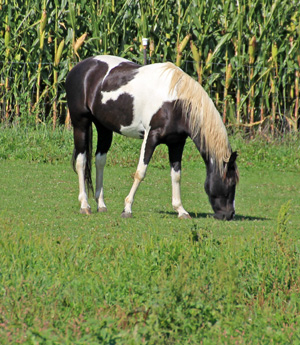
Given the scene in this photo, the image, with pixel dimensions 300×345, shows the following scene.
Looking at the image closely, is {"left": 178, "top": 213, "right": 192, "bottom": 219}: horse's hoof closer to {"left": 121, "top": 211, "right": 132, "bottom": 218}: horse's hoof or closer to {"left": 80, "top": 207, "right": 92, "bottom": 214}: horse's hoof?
{"left": 121, "top": 211, "right": 132, "bottom": 218}: horse's hoof

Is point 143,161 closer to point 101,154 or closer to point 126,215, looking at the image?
point 126,215

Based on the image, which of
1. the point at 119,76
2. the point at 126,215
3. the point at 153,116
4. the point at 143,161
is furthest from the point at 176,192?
the point at 119,76

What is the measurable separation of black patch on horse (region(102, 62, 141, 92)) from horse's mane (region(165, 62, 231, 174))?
26.8 inches

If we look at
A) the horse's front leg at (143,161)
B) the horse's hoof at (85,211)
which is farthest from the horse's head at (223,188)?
the horse's hoof at (85,211)

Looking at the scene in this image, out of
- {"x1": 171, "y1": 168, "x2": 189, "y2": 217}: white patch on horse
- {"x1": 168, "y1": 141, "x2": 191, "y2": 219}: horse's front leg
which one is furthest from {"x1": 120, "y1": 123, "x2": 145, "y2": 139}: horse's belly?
{"x1": 171, "y1": 168, "x2": 189, "y2": 217}: white patch on horse

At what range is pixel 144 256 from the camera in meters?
6.22

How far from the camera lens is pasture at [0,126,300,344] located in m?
4.61

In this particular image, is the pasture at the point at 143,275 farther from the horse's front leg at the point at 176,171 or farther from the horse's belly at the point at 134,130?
the horse's belly at the point at 134,130

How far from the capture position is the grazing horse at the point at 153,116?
28.3 ft

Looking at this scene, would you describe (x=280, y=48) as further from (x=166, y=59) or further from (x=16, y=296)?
(x=16, y=296)

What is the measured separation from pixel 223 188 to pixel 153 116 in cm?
128

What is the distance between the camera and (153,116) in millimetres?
8719

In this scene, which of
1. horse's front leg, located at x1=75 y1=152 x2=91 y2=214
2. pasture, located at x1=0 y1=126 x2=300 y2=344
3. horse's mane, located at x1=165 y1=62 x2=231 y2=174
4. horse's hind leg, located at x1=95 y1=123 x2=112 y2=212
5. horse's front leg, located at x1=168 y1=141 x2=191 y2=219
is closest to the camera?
pasture, located at x1=0 y1=126 x2=300 y2=344

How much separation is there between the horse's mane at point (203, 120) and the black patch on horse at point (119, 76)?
68 centimetres
